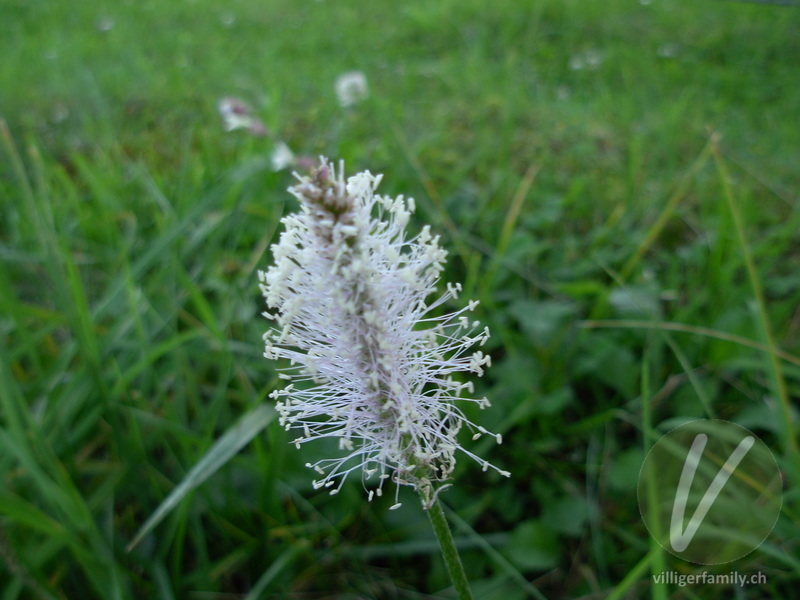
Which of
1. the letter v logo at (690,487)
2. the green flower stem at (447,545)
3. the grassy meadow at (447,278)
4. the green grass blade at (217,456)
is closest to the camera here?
the green flower stem at (447,545)

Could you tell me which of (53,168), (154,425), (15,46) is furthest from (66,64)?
(154,425)

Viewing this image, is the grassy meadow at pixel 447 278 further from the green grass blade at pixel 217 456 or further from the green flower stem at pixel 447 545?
the green flower stem at pixel 447 545

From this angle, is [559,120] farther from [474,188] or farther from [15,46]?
[15,46]

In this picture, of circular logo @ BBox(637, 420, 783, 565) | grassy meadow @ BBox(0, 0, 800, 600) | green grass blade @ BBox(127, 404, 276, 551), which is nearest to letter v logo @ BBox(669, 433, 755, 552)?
circular logo @ BBox(637, 420, 783, 565)

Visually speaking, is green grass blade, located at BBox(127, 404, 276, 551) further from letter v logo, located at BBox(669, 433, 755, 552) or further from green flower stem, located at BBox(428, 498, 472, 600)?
letter v logo, located at BBox(669, 433, 755, 552)

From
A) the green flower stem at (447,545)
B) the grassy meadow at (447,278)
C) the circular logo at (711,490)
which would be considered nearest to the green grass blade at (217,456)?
the grassy meadow at (447,278)

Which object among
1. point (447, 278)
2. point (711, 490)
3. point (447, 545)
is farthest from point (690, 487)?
point (447, 278)
